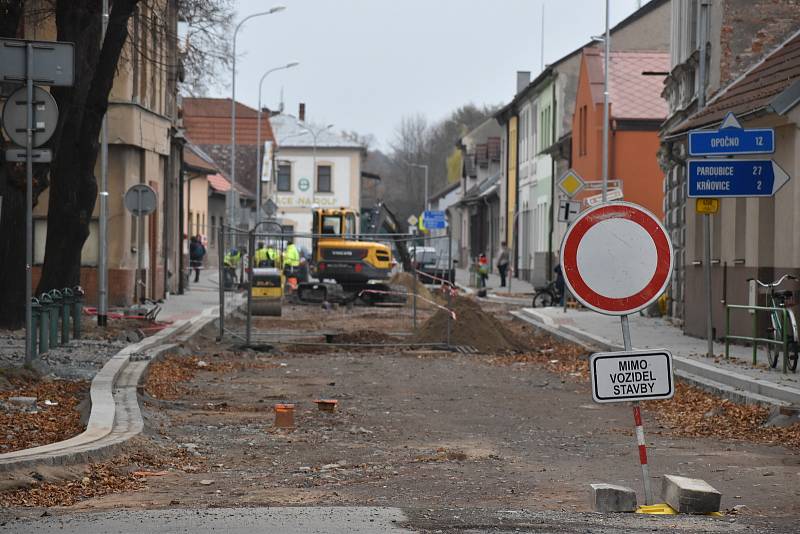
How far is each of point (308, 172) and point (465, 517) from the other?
314 ft

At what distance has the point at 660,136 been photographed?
2939cm

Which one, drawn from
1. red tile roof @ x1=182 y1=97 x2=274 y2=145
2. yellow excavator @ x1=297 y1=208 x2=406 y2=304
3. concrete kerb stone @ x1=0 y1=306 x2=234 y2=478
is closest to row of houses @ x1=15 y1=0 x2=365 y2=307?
yellow excavator @ x1=297 y1=208 x2=406 y2=304

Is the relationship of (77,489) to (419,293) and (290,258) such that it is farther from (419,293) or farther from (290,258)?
(290,258)

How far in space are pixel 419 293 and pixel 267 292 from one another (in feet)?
11.4

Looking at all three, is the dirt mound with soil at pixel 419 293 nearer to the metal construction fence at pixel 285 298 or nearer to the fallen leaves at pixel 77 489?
the metal construction fence at pixel 285 298

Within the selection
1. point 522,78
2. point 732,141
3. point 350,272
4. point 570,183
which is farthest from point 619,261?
point 522,78

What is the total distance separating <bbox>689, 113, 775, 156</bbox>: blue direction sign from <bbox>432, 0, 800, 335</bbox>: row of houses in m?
2.40

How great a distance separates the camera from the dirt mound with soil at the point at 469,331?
23.9 meters

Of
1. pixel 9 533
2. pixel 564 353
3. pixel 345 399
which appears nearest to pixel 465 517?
pixel 9 533

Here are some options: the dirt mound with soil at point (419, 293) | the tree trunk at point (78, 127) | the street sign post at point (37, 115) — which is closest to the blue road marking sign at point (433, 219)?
the dirt mound with soil at point (419, 293)

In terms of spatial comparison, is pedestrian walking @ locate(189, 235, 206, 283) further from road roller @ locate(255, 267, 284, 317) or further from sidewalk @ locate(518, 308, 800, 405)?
sidewalk @ locate(518, 308, 800, 405)

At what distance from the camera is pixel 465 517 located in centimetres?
780

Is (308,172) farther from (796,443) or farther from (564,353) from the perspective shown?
(796,443)

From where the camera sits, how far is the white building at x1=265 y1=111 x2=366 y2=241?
10169 cm
